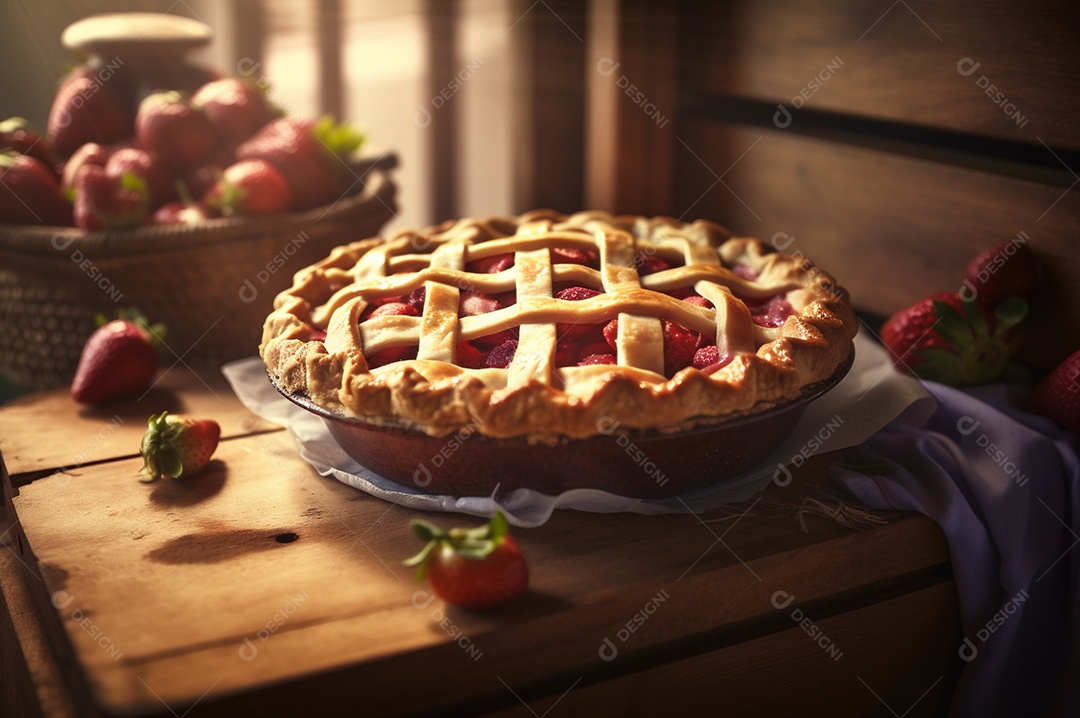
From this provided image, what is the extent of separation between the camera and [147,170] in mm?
1585

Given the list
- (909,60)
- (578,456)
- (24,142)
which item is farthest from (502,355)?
(24,142)

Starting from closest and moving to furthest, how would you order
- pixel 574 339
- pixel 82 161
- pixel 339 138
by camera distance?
pixel 574 339 → pixel 82 161 → pixel 339 138

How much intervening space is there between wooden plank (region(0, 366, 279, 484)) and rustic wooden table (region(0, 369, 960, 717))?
0.02m

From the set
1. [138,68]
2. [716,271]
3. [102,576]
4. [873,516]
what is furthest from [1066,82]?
[138,68]

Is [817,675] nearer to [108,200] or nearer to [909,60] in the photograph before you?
[909,60]

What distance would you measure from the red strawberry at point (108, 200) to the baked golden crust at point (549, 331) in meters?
0.41

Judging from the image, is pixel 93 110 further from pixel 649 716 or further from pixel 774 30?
pixel 649 716

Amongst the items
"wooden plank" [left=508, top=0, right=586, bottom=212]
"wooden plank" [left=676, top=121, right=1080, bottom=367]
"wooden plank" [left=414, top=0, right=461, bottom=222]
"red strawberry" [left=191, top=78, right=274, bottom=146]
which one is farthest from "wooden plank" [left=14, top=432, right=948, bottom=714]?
"wooden plank" [left=414, top=0, right=461, bottom=222]

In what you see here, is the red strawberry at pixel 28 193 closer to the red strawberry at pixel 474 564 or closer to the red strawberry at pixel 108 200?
the red strawberry at pixel 108 200

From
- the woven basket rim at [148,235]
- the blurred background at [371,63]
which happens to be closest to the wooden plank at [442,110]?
the blurred background at [371,63]

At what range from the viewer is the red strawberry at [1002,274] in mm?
1305

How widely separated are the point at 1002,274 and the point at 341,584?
97 cm

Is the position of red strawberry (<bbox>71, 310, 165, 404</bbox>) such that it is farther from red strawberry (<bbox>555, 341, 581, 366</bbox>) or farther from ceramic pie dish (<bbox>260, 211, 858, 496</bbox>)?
red strawberry (<bbox>555, 341, 581, 366</bbox>)

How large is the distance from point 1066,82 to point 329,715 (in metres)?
1.17
